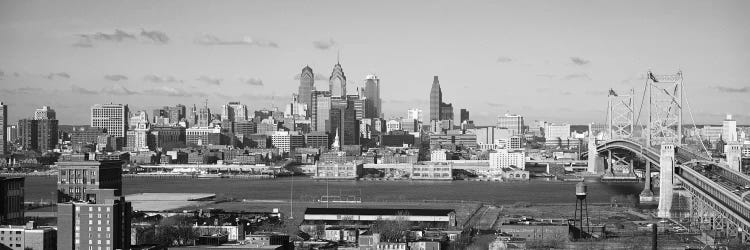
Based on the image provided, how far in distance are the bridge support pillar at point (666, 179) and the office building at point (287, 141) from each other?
3874 centimetres

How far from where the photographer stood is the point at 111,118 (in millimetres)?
66188

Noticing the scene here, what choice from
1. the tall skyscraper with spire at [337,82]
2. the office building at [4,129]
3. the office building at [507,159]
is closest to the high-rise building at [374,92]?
the tall skyscraper with spire at [337,82]

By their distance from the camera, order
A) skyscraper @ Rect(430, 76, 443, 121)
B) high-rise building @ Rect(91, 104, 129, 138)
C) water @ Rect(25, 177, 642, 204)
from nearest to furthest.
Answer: water @ Rect(25, 177, 642, 204), high-rise building @ Rect(91, 104, 129, 138), skyscraper @ Rect(430, 76, 443, 121)

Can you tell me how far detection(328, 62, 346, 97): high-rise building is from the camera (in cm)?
8000

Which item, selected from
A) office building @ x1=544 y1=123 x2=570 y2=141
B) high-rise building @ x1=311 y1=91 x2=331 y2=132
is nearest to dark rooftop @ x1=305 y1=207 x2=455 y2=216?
high-rise building @ x1=311 y1=91 x2=331 y2=132

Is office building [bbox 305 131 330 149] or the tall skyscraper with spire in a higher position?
the tall skyscraper with spire

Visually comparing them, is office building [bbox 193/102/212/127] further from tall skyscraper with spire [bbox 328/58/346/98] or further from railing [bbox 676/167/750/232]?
railing [bbox 676/167/750/232]

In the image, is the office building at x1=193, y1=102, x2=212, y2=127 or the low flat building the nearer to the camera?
the low flat building

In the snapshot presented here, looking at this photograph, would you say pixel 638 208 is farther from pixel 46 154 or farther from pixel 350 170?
pixel 46 154

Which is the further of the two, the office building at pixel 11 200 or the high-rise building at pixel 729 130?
the high-rise building at pixel 729 130

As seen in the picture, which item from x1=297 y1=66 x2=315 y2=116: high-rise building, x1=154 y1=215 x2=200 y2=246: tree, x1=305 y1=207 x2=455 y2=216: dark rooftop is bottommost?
x1=154 y1=215 x2=200 y2=246: tree

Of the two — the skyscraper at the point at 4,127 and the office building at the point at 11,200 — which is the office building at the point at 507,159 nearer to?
the skyscraper at the point at 4,127

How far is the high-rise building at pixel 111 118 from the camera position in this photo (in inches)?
2576

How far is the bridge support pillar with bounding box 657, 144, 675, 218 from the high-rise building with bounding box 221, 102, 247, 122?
5644cm
